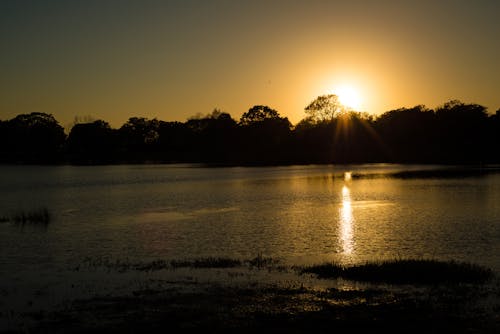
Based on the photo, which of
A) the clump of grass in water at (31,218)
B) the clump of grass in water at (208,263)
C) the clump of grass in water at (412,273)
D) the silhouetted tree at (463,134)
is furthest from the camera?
the silhouetted tree at (463,134)

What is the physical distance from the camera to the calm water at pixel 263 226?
30.4 metres

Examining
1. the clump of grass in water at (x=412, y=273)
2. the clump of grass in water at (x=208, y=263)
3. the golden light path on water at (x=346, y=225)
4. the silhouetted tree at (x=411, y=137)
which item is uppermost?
the silhouetted tree at (x=411, y=137)

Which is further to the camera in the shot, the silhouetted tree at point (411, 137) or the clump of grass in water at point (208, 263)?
the silhouetted tree at point (411, 137)

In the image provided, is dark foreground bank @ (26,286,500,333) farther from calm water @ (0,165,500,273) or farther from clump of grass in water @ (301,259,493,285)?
calm water @ (0,165,500,273)

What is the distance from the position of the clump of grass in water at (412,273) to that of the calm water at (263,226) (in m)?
3.99

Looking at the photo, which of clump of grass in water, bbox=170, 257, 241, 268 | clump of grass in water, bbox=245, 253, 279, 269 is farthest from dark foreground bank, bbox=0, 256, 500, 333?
clump of grass in water, bbox=245, 253, 279, 269

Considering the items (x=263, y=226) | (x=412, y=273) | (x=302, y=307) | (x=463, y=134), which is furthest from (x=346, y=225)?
(x=463, y=134)

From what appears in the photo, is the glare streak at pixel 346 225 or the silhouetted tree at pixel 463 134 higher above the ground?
the silhouetted tree at pixel 463 134

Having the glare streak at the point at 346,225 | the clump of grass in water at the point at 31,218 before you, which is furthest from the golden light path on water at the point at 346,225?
the clump of grass in water at the point at 31,218

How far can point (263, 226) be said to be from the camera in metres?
41.8

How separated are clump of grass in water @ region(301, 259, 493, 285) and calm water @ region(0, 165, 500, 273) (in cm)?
399

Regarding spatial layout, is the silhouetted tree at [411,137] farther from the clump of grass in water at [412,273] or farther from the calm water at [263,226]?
the clump of grass in water at [412,273]

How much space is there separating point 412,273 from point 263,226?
2093 cm

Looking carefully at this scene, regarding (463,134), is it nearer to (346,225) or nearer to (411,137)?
(411,137)
